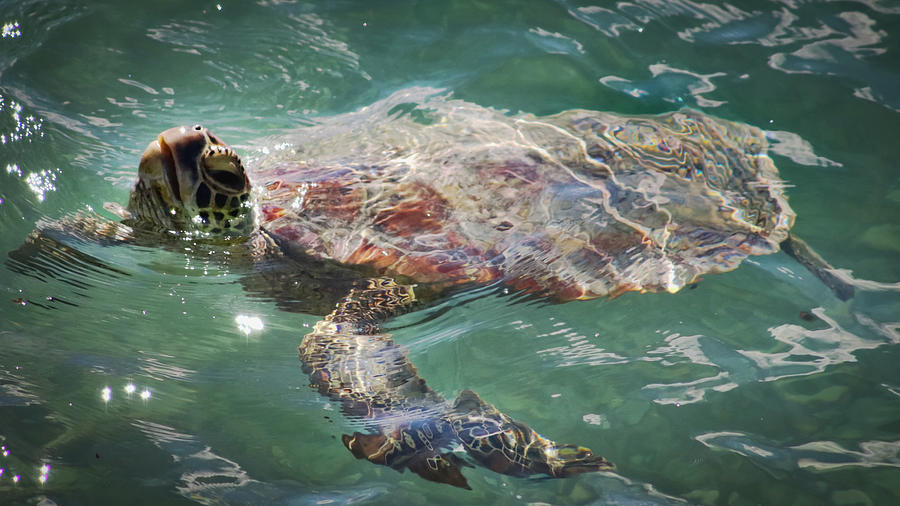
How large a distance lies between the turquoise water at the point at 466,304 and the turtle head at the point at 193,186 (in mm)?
313

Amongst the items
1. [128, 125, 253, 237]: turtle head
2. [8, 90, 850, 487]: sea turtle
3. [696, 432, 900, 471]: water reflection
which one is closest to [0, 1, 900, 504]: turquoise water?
[696, 432, 900, 471]: water reflection

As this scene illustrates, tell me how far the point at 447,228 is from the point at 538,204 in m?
0.55

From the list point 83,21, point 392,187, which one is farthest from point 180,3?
point 392,187

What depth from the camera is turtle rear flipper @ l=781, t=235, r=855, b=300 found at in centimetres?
337

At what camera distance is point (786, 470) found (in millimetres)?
2586

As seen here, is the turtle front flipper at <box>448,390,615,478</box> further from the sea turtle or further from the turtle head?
the turtle head

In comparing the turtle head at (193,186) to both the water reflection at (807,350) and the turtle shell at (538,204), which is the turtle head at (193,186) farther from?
the water reflection at (807,350)

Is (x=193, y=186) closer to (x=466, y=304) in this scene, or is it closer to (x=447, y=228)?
(x=447, y=228)

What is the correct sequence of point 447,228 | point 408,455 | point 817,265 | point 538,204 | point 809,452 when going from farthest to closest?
point 817,265
point 538,204
point 447,228
point 809,452
point 408,455

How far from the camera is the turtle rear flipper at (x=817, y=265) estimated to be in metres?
3.37

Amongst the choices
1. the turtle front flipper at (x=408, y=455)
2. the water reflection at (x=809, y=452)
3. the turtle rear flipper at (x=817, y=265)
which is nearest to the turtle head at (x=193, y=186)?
the turtle front flipper at (x=408, y=455)

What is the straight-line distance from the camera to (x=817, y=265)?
11.6ft

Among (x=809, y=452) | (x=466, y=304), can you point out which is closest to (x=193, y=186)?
(x=466, y=304)

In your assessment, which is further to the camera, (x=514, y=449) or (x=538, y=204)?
(x=538, y=204)
